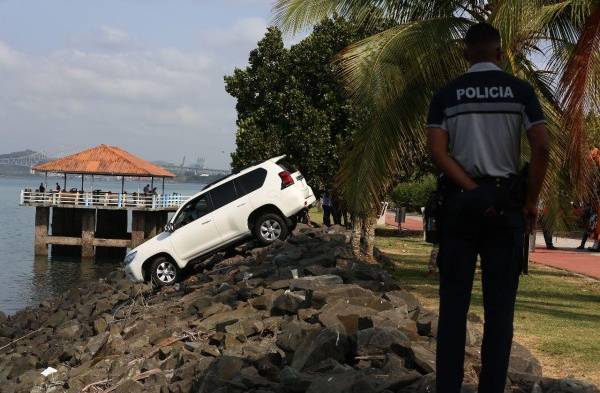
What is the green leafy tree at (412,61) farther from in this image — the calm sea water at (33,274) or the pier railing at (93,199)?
the pier railing at (93,199)

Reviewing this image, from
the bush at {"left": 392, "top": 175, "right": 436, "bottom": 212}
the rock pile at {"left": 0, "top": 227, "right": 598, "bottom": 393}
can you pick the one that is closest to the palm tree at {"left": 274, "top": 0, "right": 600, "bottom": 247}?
the rock pile at {"left": 0, "top": 227, "right": 598, "bottom": 393}

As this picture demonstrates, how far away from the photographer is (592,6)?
41.1 ft

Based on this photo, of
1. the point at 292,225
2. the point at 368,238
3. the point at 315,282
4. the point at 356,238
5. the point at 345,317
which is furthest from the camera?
the point at 368,238

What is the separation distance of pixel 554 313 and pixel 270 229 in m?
7.65

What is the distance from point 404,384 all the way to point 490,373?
4.04 ft

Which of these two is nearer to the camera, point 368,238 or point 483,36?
point 483,36

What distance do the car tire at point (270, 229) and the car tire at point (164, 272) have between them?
207 cm

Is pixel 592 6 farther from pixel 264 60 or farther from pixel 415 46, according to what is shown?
pixel 264 60

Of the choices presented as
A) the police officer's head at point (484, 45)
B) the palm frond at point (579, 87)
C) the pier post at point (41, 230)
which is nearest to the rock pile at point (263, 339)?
the police officer's head at point (484, 45)

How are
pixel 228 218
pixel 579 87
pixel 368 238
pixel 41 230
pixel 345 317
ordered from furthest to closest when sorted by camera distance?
pixel 41 230, pixel 368 238, pixel 228 218, pixel 579 87, pixel 345 317

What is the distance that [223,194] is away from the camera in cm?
1836

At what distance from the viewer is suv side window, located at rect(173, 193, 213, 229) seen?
18.5 m

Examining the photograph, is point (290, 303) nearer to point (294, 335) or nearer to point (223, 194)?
point (294, 335)

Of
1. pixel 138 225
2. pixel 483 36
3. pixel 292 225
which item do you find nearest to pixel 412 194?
pixel 138 225
